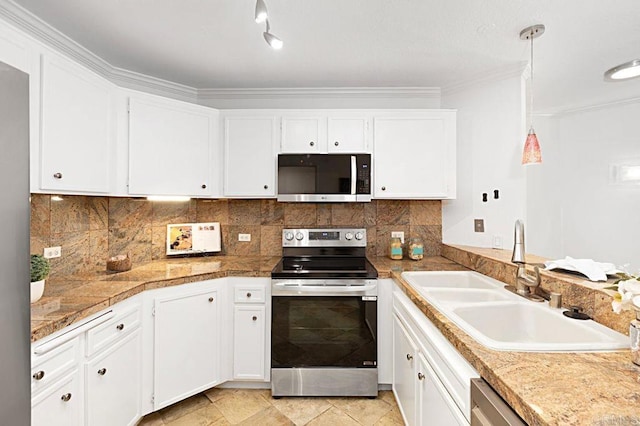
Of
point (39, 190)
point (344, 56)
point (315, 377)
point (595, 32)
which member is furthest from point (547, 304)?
point (39, 190)

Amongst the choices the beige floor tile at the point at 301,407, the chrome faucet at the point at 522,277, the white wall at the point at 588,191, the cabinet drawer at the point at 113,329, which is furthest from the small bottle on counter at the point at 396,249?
the cabinet drawer at the point at 113,329

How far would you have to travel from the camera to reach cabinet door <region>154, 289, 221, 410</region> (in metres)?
1.98

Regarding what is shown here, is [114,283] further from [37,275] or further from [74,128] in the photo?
[74,128]

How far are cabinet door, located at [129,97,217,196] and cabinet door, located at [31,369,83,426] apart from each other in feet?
4.09

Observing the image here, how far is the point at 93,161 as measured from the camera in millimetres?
1884

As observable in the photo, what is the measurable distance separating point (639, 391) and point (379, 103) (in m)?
2.53

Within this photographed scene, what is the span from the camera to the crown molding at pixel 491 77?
236 centimetres

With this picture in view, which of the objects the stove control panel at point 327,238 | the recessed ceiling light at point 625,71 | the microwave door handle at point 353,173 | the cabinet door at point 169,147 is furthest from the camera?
the stove control panel at point 327,238

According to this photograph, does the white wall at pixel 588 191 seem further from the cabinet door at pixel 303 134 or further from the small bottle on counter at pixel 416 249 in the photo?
the cabinet door at pixel 303 134

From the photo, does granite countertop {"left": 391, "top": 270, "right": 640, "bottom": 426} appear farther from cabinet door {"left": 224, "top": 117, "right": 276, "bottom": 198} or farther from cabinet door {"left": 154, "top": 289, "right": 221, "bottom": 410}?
cabinet door {"left": 224, "top": 117, "right": 276, "bottom": 198}

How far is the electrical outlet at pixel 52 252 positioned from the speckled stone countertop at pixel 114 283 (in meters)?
0.15

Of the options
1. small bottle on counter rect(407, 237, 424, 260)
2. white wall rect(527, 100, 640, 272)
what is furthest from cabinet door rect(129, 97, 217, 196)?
white wall rect(527, 100, 640, 272)

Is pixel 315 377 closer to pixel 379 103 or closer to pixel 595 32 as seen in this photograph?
pixel 379 103

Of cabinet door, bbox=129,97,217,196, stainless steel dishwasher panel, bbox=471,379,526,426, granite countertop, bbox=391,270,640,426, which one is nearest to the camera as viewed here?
granite countertop, bbox=391,270,640,426
